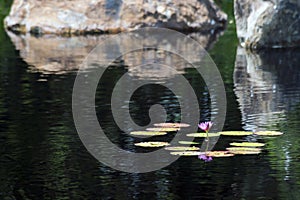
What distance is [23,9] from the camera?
2281 centimetres

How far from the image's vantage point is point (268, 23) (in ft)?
54.2

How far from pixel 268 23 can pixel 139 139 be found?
869cm

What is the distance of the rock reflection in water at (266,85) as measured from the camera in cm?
930

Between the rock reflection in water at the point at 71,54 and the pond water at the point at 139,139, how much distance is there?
0.10 m

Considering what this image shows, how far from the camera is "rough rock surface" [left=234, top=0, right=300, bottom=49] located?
641 inches

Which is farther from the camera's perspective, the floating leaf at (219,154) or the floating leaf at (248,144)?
the floating leaf at (248,144)

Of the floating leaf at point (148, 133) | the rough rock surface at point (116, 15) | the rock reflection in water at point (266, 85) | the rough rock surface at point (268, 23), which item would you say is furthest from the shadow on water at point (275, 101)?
the rough rock surface at point (116, 15)

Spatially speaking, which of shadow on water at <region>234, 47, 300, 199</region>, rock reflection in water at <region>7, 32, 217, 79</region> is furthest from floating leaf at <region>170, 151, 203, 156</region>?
rock reflection in water at <region>7, 32, 217, 79</region>

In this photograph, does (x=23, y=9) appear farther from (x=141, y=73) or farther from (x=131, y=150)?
(x=131, y=150)

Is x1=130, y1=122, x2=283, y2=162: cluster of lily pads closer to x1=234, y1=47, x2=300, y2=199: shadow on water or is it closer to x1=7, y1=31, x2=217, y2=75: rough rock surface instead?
x1=234, y1=47, x2=300, y2=199: shadow on water

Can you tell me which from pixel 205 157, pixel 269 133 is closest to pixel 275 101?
pixel 269 133

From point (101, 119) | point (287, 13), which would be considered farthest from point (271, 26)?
point (101, 119)

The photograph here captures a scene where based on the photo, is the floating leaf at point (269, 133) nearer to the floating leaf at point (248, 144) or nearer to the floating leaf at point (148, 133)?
the floating leaf at point (248, 144)

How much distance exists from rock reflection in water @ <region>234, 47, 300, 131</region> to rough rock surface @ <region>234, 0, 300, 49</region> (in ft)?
1.15
